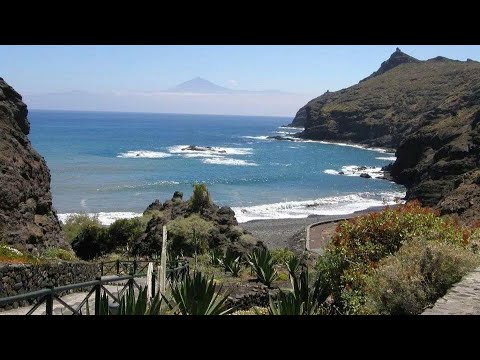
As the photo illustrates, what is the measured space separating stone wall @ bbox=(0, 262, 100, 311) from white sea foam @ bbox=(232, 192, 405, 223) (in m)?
→ 28.3

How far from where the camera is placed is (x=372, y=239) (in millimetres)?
10414

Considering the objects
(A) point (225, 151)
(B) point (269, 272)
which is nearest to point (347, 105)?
Answer: (A) point (225, 151)

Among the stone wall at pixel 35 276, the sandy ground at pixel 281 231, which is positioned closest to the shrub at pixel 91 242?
the sandy ground at pixel 281 231

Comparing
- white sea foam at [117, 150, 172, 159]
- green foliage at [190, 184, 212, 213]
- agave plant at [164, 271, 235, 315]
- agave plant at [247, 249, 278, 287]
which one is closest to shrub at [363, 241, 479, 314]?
agave plant at [164, 271, 235, 315]

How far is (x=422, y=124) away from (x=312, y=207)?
32.0 m

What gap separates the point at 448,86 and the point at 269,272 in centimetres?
11875

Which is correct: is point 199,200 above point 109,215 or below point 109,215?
above

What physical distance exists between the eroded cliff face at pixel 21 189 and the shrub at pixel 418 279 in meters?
11.4

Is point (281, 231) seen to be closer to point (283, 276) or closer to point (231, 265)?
point (283, 276)

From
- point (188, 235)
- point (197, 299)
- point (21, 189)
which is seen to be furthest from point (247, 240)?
point (197, 299)

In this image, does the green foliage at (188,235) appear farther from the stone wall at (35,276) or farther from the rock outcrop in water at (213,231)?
the stone wall at (35,276)

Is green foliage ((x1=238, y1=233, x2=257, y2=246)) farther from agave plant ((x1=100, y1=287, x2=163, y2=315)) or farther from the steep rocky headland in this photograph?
agave plant ((x1=100, y1=287, x2=163, y2=315))
